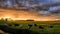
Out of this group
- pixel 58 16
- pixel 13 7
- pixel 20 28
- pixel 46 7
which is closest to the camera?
pixel 20 28

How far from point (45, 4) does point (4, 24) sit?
0.54m

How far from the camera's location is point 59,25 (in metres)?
1.00

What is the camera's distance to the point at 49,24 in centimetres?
103

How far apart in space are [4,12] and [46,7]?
41 cm

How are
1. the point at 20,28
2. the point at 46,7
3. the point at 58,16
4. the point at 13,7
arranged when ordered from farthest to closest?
the point at 13,7 < the point at 46,7 < the point at 58,16 < the point at 20,28

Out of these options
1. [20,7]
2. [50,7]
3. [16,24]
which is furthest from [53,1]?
[16,24]

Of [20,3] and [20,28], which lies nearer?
[20,28]

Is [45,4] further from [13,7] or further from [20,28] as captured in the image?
[20,28]

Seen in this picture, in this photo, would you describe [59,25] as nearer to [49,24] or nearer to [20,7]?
[49,24]

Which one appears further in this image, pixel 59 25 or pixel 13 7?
pixel 13 7

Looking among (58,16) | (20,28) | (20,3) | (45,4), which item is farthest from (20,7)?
(20,28)

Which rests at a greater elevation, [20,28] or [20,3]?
[20,3]

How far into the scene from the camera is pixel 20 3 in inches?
58.6

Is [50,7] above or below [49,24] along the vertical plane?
above
